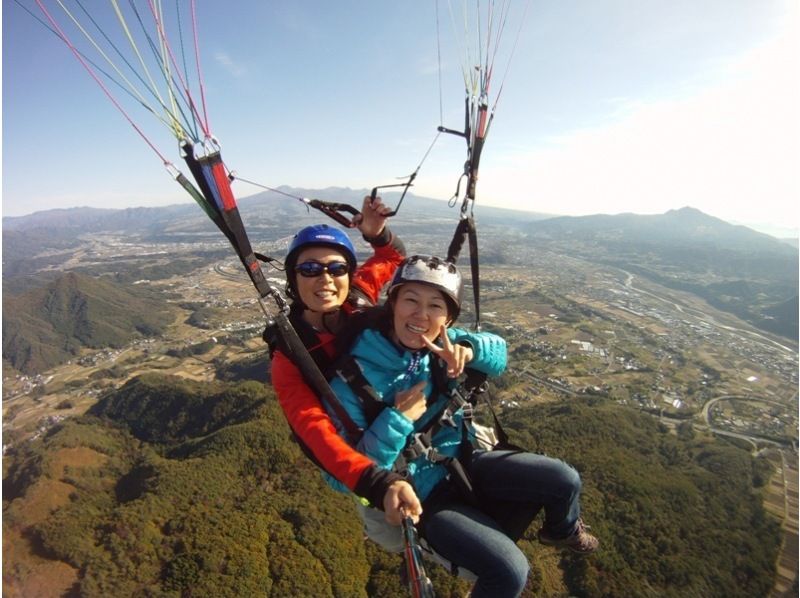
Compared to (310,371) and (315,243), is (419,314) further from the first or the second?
(315,243)

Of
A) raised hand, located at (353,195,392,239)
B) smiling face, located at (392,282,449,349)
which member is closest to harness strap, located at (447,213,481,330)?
raised hand, located at (353,195,392,239)

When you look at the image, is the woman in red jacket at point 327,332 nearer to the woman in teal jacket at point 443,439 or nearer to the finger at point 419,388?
the woman in teal jacket at point 443,439

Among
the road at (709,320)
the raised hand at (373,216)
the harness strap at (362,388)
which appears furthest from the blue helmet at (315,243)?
the road at (709,320)

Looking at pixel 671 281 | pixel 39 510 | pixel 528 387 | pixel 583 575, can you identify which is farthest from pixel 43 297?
pixel 671 281

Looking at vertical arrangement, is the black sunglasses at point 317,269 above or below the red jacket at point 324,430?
above

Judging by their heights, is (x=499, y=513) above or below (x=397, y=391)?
below

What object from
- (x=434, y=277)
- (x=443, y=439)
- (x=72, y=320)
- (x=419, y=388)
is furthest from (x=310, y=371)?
(x=72, y=320)

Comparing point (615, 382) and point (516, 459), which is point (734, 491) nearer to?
point (615, 382)
